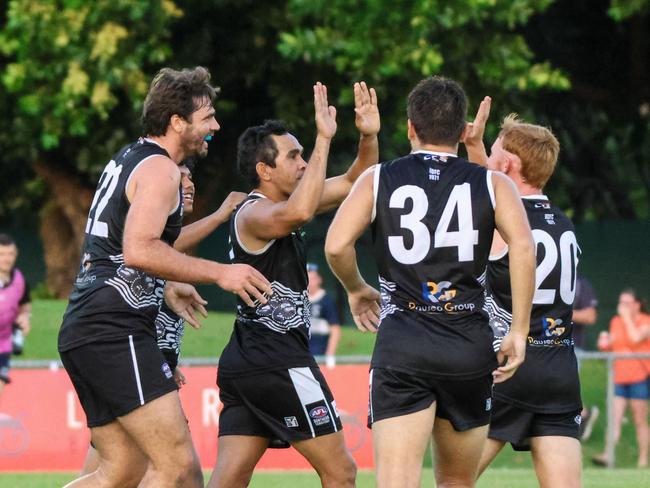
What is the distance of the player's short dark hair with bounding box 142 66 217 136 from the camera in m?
6.42

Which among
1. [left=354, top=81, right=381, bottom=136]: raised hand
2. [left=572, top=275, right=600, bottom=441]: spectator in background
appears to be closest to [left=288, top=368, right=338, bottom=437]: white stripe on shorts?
[left=354, top=81, right=381, bottom=136]: raised hand

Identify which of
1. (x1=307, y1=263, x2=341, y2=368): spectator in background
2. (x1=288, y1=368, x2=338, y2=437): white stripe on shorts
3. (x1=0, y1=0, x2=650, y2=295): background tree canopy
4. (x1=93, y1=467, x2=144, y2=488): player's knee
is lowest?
(x1=307, y1=263, x2=341, y2=368): spectator in background

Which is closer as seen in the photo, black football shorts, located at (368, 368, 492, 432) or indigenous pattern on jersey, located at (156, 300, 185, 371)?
black football shorts, located at (368, 368, 492, 432)

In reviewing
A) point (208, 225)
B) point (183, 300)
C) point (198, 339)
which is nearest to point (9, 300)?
point (198, 339)

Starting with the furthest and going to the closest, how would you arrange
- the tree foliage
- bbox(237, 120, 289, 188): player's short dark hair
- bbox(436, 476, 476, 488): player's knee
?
the tree foliage → bbox(237, 120, 289, 188): player's short dark hair → bbox(436, 476, 476, 488): player's knee

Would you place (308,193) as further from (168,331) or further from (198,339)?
(198,339)

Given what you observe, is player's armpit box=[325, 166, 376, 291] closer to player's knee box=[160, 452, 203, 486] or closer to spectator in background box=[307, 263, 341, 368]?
player's knee box=[160, 452, 203, 486]

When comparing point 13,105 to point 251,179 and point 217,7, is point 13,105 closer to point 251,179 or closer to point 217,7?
point 217,7

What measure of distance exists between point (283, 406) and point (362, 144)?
1.50m

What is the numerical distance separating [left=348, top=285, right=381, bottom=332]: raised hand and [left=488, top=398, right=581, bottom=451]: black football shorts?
0.80 m

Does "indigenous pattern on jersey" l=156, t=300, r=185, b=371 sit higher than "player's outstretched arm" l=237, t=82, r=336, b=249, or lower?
lower

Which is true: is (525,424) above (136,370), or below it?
below

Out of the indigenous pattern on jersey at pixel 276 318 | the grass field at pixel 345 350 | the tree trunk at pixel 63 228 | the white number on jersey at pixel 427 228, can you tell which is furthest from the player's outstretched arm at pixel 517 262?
the tree trunk at pixel 63 228

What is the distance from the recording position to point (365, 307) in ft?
21.2
